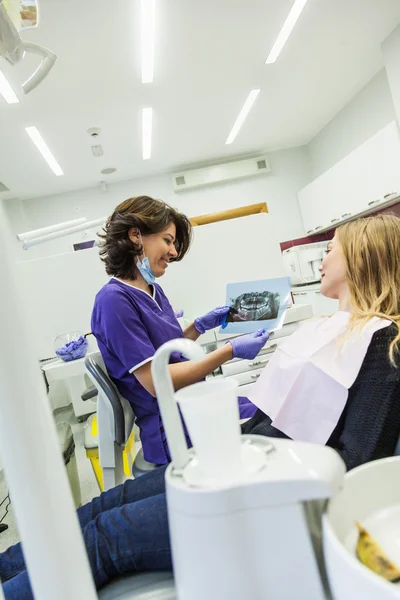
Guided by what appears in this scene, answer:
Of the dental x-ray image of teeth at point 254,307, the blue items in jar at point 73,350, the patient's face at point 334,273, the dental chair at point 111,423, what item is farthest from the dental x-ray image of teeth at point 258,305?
the blue items in jar at point 73,350

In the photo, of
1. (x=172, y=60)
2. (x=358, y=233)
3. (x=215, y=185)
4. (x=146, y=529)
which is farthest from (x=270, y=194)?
(x=146, y=529)

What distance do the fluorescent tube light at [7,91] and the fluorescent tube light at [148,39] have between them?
104 centimetres

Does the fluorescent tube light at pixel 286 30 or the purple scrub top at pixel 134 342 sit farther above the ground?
the fluorescent tube light at pixel 286 30

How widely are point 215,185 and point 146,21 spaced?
324cm

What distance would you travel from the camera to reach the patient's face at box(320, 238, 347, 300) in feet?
3.92

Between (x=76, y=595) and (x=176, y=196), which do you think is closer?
(x=76, y=595)

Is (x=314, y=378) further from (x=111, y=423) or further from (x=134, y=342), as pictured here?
(x=111, y=423)

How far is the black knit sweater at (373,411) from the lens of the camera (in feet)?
2.49

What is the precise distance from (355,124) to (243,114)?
1439 mm

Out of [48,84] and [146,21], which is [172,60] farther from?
[48,84]

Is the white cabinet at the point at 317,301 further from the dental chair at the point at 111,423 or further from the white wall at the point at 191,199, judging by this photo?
the dental chair at the point at 111,423

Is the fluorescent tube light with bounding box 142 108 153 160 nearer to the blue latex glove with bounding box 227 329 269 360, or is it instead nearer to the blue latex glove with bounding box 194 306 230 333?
the blue latex glove with bounding box 194 306 230 333

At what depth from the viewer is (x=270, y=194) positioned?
5984mm

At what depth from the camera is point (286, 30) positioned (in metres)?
3.13
